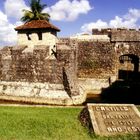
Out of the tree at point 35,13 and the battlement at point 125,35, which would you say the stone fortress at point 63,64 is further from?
the tree at point 35,13

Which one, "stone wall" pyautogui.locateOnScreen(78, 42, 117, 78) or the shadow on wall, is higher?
"stone wall" pyautogui.locateOnScreen(78, 42, 117, 78)

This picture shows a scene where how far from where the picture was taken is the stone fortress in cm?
2019

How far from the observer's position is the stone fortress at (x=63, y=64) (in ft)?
66.2

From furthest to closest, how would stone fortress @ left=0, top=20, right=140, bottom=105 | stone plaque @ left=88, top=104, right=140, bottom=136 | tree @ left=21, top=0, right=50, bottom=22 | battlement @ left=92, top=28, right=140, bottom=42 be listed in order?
tree @ left=21, top=0, right=50, bottom=22
battlement @ left=92, top=28, right=140, bottom=42
stone fortress @ left=0, top=20, right=140, bottom=105
stone plaque @ left=88, top=104, right=140, bottom=136

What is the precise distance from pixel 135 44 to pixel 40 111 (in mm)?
11725

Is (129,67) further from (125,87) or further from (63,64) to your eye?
(63,64)

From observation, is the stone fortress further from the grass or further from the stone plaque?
the stone plaque

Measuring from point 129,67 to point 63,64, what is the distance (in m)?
7.99

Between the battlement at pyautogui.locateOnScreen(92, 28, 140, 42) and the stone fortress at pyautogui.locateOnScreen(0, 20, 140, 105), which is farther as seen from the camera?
the battlement at pyautogui.locateOnScreen(92, 28, 140, 42)

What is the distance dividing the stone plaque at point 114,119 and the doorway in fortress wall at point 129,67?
481 inches

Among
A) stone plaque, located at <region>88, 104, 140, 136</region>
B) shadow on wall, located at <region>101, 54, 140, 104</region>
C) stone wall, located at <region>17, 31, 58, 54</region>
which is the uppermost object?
stone wall, located at <region>17, 31, 58, 54</region>

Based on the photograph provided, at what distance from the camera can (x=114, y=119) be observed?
38.7ft

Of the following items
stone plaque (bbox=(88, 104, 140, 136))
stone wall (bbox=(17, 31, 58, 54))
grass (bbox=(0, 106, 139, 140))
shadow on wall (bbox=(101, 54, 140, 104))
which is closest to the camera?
grass (bbox=(0, 106, 139, 140))

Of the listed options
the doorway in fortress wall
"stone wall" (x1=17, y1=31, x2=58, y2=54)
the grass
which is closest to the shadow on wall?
the doorway in fortress wall
